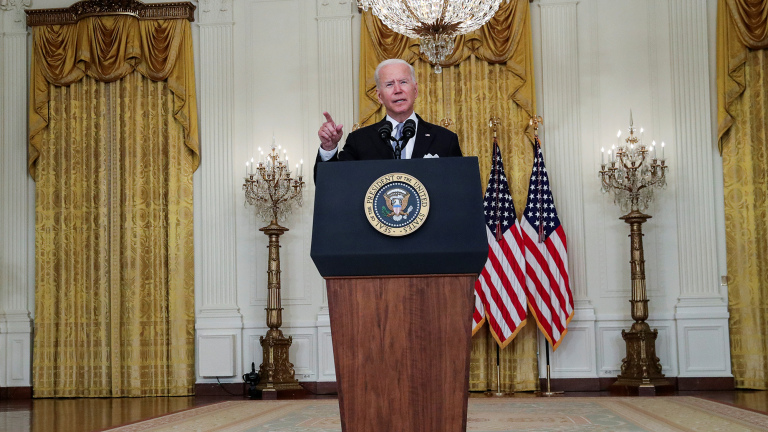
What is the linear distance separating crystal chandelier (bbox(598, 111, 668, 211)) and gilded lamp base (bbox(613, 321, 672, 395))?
133 centimetres

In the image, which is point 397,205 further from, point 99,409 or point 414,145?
point 99,409

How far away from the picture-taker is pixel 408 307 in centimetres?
221

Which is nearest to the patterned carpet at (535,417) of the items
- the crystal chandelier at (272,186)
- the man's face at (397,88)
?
the crystal chandelier at (272,186)

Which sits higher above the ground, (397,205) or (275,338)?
(397,205)

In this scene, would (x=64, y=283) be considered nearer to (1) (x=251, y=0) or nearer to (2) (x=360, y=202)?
(1) (x=251, y=0)

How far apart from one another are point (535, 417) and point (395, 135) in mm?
3713

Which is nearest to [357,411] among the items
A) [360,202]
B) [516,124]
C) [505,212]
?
[360,202]

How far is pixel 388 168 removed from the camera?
227 centimetres

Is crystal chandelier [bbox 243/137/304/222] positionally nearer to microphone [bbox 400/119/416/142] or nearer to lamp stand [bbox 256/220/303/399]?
lamp stand [bbox 256/220/303/399]

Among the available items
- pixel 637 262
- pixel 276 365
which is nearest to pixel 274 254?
pixel 276 365

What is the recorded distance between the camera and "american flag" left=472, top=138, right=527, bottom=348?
8.28m

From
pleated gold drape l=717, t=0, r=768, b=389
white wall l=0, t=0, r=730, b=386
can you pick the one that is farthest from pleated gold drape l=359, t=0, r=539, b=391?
pleated gold drape l=717, t=0, r=768, b=389

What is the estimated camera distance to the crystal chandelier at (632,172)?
26.8 feet

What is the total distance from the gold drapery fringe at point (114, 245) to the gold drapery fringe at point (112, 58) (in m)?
0.12
